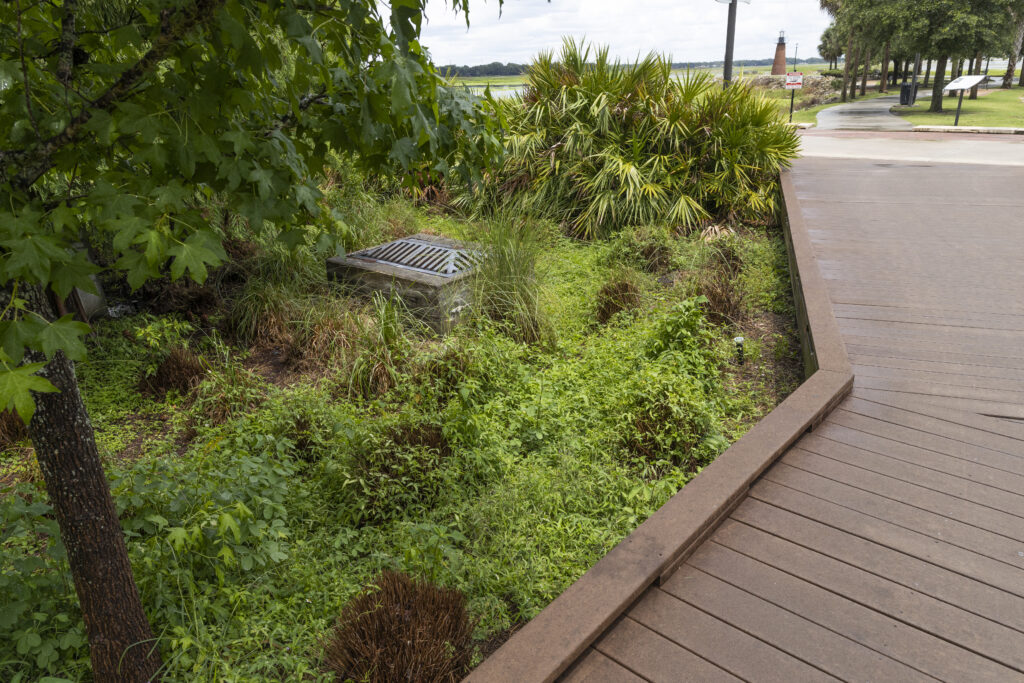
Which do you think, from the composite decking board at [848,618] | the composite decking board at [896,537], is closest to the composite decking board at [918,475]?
the composite decking board at [896,537]

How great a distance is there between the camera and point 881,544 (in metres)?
2.44

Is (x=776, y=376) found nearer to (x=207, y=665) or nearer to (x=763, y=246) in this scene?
(x=763, y=246)

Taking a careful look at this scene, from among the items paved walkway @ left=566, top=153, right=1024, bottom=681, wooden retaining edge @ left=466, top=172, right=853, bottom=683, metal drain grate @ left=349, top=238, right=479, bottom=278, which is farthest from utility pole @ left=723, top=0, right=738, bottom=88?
wooden retaining edge @ left=466, top=172, right=853, bottom=683

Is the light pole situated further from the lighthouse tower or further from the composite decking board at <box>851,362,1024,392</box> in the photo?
the lighthouse tower

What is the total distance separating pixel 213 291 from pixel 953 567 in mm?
5528

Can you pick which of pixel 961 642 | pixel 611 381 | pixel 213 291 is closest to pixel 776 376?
pixel 611 381

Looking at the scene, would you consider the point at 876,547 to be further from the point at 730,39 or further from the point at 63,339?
the point at 730,39

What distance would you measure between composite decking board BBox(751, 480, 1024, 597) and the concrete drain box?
313cm

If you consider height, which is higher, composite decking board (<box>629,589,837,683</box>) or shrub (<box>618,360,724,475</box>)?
composite decking board (<box>629,589,837,683</box>)

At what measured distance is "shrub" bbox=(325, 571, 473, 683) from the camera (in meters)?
2.10

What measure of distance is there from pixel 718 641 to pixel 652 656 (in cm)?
22

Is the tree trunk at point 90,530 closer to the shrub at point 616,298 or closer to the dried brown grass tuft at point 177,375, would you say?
the dried brown grass tuft at point 177,375

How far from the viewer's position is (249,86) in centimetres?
184

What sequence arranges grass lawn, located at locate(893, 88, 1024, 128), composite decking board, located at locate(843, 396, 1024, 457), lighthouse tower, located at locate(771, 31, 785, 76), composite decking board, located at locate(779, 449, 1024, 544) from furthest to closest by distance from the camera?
lighthouse tower, located at locate(771, 31, 785, 76) → grass lawn, located at locate(893, 88, 1024, 128) → composite decking board, located at locate(843, 396, 1024, 457) → composite decking board, located at locate(779, 449, 1024, 544)
